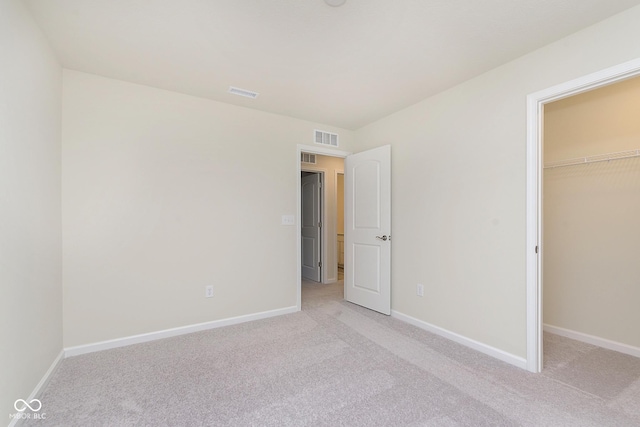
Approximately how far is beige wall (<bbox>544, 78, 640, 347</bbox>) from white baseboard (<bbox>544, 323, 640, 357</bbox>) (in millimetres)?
37

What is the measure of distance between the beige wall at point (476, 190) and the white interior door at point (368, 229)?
12cm

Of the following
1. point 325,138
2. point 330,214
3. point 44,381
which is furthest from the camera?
point 330,214

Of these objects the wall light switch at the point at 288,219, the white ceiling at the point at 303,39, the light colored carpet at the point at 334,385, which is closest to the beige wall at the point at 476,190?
the white ceiling at the point at 303,39

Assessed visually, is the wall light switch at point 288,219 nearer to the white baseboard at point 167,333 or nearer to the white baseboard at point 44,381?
the white baseboard at point 167,333

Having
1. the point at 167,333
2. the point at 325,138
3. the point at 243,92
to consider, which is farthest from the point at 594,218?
the point at 167,333

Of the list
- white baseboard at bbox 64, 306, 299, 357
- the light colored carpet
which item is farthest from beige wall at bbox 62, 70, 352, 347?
the light colored carpet

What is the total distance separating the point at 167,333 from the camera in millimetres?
2857

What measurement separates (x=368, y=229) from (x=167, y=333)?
2.53 meters

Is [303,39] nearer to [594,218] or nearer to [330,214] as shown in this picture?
[594,218]

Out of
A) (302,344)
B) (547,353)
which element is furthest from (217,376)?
(547,353)

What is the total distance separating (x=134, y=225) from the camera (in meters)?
2.72

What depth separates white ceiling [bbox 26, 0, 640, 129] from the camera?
1746mm

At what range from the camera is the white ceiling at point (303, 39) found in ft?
5.73

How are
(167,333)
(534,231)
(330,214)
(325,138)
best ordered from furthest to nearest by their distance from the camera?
(330,214), (325,138), (167,333), (534,231)
